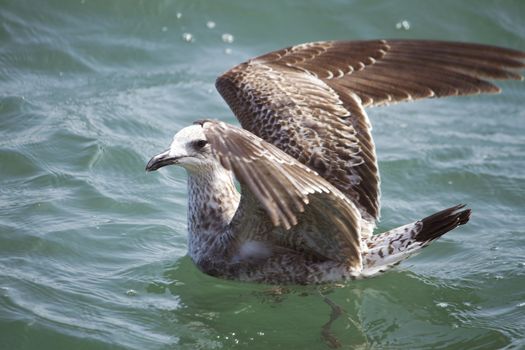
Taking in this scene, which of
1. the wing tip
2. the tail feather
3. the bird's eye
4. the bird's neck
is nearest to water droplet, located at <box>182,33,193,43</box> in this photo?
the bird's neck

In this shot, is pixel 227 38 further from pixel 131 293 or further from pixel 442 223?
pixel 442 223

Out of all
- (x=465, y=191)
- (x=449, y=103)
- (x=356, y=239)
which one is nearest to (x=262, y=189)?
(x=356, y=239)

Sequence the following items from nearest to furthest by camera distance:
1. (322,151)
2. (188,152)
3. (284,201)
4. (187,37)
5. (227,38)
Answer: (284,201) < (188,152) < (322,151) < (187,37) < (227,38)

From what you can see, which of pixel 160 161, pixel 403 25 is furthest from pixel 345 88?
pixel 403 25

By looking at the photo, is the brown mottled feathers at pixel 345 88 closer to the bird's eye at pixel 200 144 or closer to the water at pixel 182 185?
the bird's eye at pixel 200 144

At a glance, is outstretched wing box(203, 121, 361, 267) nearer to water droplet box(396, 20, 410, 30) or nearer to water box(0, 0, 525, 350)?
water box(0, 0, 525, 350)

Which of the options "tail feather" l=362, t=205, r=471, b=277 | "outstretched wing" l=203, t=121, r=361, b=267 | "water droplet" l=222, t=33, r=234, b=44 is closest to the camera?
"outstretched wing" l=203, t=121, r=361, b=267

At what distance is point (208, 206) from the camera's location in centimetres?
638

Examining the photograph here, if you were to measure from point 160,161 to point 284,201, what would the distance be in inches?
51.1

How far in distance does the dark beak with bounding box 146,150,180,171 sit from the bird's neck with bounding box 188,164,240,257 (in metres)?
0.55

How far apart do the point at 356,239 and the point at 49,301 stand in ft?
6.45

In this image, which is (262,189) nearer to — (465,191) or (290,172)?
(290,172)

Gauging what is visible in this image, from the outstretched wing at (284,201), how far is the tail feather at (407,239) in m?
0.18

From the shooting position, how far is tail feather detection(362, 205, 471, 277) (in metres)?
5.68
